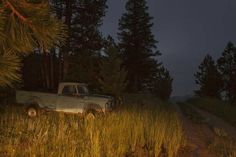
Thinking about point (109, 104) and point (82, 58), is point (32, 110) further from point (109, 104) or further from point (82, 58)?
point (82, 58)

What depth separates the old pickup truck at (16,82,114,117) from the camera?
57.0 feet

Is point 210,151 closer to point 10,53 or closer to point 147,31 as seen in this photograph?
point 10,53

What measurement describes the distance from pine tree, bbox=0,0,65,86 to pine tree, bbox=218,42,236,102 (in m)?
61.6

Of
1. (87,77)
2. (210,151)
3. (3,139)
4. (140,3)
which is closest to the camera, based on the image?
(3,139)

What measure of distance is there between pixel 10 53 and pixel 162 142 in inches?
209

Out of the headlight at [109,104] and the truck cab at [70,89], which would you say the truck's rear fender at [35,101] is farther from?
the headlight at [109,104]

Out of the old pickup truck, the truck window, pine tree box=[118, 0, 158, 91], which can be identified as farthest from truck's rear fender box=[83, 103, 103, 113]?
pine tree box=[118, 0, 158, 91]

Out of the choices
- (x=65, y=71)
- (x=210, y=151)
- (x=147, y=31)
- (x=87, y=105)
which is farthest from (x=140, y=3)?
(x=210, y=151)

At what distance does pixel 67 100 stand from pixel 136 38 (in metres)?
45.3

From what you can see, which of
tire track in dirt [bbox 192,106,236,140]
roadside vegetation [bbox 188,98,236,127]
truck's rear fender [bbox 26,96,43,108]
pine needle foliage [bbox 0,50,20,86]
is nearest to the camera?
pine needle foliage [bbox 0,50,20,86]

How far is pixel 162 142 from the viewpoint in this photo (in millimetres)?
8961

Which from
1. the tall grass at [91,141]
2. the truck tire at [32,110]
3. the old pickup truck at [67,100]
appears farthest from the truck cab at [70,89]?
the tall grass at [91,141]

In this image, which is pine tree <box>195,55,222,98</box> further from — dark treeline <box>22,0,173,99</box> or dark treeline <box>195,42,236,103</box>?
dark treeline <box>22,0,173,99</box>

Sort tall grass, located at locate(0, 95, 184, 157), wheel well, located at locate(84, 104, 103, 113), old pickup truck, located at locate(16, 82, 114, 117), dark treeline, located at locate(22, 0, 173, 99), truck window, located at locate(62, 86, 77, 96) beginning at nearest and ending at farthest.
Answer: tall grass, located at locate(0, 95, 184, 157), wheel well, located at locate(84, 104, 103, 113), old pickup truck, located at locate(16, 82, 114, 117), truck window, located at locate(62, 86, 77, 96), dark treeline, located at locate(22, 0, 173, 99)
